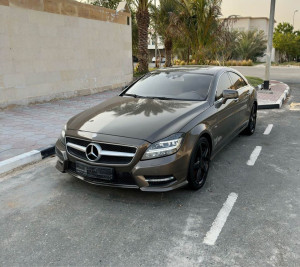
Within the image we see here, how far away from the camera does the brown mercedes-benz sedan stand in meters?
3.62

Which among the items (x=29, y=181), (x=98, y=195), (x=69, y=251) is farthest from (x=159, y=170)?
(x=29, y=181)

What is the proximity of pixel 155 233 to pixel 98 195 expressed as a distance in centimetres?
111

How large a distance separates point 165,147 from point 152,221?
2.74 ft

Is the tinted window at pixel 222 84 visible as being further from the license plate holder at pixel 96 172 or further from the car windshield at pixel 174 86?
the license plate holder at pixel 96 172

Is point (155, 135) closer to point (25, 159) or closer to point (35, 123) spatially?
point (25, 159)

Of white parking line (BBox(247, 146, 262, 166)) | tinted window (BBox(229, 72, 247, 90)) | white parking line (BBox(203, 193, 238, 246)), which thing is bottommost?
white parking line (BBox(203, 193, 238, 246))

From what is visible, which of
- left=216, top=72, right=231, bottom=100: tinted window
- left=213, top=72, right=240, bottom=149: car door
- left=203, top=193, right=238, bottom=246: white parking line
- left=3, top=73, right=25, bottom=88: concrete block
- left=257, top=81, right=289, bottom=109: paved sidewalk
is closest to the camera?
left=203, top=193, right=238, bottom=246: white parking line

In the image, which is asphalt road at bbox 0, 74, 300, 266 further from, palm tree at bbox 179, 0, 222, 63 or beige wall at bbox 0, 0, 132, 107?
palm tree at bbox 179, 0, 222, 63

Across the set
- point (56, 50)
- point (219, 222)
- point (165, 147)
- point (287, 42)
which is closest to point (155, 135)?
point (165, 147)

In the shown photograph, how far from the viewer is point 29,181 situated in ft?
14.9

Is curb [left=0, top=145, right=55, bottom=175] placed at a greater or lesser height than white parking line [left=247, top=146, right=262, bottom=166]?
greater

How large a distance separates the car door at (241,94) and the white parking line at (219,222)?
2.24 m

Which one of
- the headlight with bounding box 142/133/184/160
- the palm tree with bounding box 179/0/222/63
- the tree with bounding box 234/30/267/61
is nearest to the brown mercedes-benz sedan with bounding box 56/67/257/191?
the headlight with bounding box 142/133/184/160

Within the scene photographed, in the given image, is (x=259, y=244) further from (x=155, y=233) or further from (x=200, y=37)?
(x=200, y=37)
